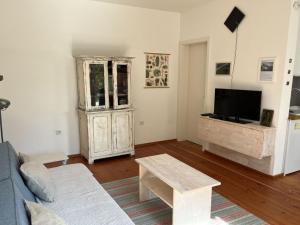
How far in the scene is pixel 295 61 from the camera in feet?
10.7

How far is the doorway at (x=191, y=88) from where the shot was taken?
15.1 ft

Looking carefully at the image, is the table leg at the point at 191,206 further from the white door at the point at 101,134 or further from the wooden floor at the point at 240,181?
the white door at the point at 101,134

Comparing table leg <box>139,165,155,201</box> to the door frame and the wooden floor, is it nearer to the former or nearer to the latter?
the wooden floor

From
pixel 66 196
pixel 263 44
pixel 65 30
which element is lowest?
pixel 66 196

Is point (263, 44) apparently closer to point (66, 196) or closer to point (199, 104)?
point (199, 104)

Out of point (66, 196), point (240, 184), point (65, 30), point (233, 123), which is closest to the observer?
point (66, 196)

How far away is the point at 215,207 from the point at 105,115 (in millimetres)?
2141

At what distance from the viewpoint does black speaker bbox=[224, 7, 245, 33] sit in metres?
3.55

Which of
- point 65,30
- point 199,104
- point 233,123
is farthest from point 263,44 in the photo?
point 65,30

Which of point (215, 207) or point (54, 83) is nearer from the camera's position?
point (215, 207)

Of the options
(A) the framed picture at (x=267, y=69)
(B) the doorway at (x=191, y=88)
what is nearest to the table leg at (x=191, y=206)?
(A) the framed picture at (x=267, y=69)

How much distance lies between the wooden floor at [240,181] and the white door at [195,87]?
1.88 feet

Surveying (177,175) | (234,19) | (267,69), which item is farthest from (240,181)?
(234,19)

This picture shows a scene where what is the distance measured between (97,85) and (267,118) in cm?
258
